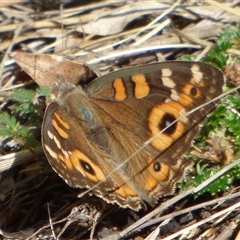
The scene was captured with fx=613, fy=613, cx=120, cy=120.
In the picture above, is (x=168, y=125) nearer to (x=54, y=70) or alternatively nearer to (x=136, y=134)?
(x=136, y=134)

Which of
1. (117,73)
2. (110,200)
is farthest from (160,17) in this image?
(110,200)

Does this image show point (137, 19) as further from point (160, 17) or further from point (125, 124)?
point (125, 124)

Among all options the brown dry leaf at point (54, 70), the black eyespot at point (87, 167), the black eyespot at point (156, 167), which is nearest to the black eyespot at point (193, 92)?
the black eyespot at point (156, 167)

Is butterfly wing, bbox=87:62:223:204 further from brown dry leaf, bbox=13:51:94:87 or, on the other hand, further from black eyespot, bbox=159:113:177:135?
brown dry leaf, bbox=13:51:94:87

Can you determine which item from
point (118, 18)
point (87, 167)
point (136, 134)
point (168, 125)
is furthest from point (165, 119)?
point (118, 18)

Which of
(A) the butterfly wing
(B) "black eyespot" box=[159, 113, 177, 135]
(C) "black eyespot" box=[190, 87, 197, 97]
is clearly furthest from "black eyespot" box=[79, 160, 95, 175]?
(C) "black eyespot" box=[190, 87, 197, 97]

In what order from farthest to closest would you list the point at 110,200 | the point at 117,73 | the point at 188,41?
the point at 188,41, the point at 117,73, the point at 110,200

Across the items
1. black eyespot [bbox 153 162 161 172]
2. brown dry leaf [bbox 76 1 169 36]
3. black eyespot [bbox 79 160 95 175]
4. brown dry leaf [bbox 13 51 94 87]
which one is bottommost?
black eyespot [bbox 153 162 161 172]
